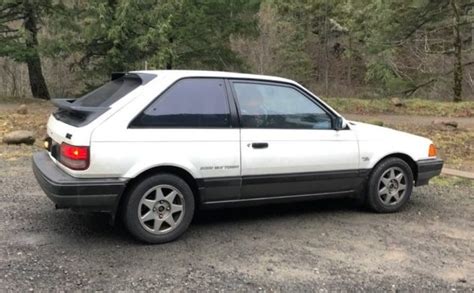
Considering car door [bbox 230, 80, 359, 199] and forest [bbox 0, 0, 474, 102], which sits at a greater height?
forest [bbox 0, 0, 474, 102]

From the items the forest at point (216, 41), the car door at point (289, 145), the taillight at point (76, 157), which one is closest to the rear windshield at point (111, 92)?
the taillight at point (76, 157)

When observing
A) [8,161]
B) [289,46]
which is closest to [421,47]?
[289,46]

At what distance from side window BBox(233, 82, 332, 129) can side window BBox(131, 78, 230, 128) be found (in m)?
0.21

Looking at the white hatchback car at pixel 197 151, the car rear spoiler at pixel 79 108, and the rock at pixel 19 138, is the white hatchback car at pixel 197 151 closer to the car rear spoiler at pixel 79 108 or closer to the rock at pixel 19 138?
the car rear spoiler at pixel 79 108

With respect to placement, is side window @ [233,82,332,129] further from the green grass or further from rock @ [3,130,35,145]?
the green grass

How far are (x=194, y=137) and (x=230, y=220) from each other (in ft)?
4.08

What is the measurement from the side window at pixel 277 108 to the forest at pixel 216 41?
1123 cm

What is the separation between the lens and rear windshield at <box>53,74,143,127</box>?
5024 millimetres

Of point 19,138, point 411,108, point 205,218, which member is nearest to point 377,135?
point 205,218

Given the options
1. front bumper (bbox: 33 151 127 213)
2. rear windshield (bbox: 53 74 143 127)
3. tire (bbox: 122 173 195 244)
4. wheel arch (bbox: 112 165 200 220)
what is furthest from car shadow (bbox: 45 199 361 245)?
rear windshield (bbox: 53 74 143 127)

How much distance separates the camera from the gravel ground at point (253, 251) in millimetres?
4340

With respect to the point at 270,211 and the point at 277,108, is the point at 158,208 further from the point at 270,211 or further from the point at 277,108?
the point at 270,211

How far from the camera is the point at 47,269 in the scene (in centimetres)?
448

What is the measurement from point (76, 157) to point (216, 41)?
1741 cm
